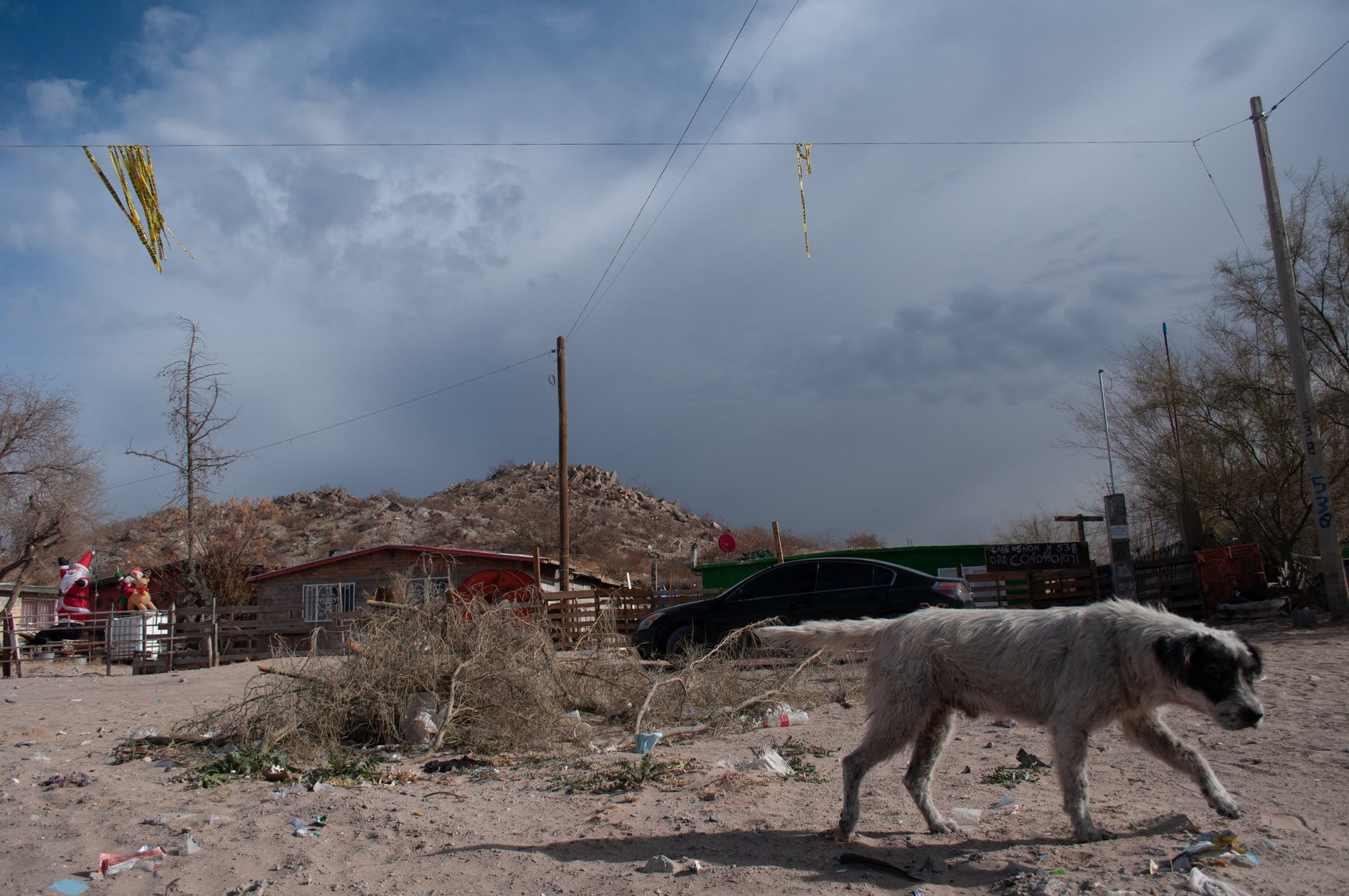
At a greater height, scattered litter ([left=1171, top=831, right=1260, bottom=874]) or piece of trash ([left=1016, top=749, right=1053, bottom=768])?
scattered litter ([left=1171, top=831, right=1260, bottom=874])

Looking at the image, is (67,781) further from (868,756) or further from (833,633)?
(868,756)

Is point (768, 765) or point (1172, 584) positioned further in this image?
point (1172, 584)

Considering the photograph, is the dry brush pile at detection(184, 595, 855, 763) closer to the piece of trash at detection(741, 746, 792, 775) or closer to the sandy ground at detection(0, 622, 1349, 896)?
the sandy ground at detection(0, 622, 1349, 896)

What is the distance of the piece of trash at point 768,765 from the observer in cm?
639

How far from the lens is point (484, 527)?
188 feet

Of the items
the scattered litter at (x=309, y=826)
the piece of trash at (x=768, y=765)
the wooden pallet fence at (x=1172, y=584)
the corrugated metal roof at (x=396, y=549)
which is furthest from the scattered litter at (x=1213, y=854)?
the corrugated metal roof at (x=396, y=549)

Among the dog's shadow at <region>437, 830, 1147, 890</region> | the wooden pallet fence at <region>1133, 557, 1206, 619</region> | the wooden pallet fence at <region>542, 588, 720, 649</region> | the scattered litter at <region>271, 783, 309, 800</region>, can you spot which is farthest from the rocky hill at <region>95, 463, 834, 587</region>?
the dog's shadow at <region>437, 830, 1147, 890</region>

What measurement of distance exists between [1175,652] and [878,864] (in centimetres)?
182

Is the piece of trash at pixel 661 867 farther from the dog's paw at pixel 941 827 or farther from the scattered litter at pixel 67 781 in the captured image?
the scattered litter at pixel 67 781

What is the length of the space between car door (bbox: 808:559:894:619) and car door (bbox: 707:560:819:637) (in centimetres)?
15

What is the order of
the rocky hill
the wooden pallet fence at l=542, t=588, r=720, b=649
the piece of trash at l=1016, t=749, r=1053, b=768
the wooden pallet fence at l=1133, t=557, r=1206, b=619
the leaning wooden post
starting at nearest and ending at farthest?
the piece of trash at l=1016, t=749, r=1053, b=768
the wooden pallet fence at l=1133, t=557, r=1206, b=619
the leaning wooden post
the wooden pallet fence at l=542, t=588, r=720, b=649
the rocky hill

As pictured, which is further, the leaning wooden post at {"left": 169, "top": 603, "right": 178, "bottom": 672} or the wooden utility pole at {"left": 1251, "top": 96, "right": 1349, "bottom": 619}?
the leaning wooden post at {"left": 169, "top": 603, "right": 178, "bottom": 672}

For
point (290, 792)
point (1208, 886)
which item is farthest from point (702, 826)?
point (290, 792)

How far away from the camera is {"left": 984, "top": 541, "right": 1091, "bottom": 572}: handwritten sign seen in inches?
746
